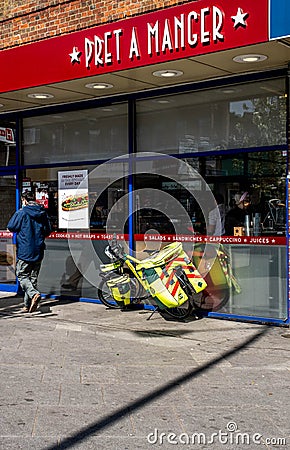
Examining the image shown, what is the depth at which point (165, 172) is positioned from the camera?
957 cm

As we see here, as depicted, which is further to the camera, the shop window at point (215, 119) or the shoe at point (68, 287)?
the shoe at point (68, 287)

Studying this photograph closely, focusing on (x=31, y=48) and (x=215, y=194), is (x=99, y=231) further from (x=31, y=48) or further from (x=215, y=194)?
(x=31, y=48)

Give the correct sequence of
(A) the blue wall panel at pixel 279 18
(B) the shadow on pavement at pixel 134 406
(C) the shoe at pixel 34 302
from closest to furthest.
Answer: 1. (B) the shadow on pavement at pixel 134 406
2. (A) the blue wall panel at pixel 279 18
3. (C) the shoe at pixel 34 302

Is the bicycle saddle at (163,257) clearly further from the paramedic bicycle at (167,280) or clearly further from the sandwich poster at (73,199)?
the sandwich poster at (73,199)

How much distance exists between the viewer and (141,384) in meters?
5.99

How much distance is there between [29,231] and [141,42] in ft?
10.7

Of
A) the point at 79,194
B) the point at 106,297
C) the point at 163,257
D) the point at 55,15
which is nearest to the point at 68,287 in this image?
the point at 106,297

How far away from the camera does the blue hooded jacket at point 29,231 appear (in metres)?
9.31

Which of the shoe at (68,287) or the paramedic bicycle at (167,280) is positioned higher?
the paramedic bicycle at (167,280)

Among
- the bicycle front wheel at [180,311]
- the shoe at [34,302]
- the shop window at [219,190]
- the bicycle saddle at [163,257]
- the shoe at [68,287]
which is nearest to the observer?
the shop window at [219,190]

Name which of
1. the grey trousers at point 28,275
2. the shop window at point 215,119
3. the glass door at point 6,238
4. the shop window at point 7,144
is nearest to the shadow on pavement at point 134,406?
the shop window at point 215,119

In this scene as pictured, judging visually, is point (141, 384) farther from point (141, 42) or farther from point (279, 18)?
point (141, 42)

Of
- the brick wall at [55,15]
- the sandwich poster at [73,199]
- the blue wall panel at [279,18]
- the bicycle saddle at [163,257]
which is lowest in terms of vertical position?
the bicycle saddle at [163,257]

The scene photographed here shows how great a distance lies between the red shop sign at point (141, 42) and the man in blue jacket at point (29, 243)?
73.8 inches
